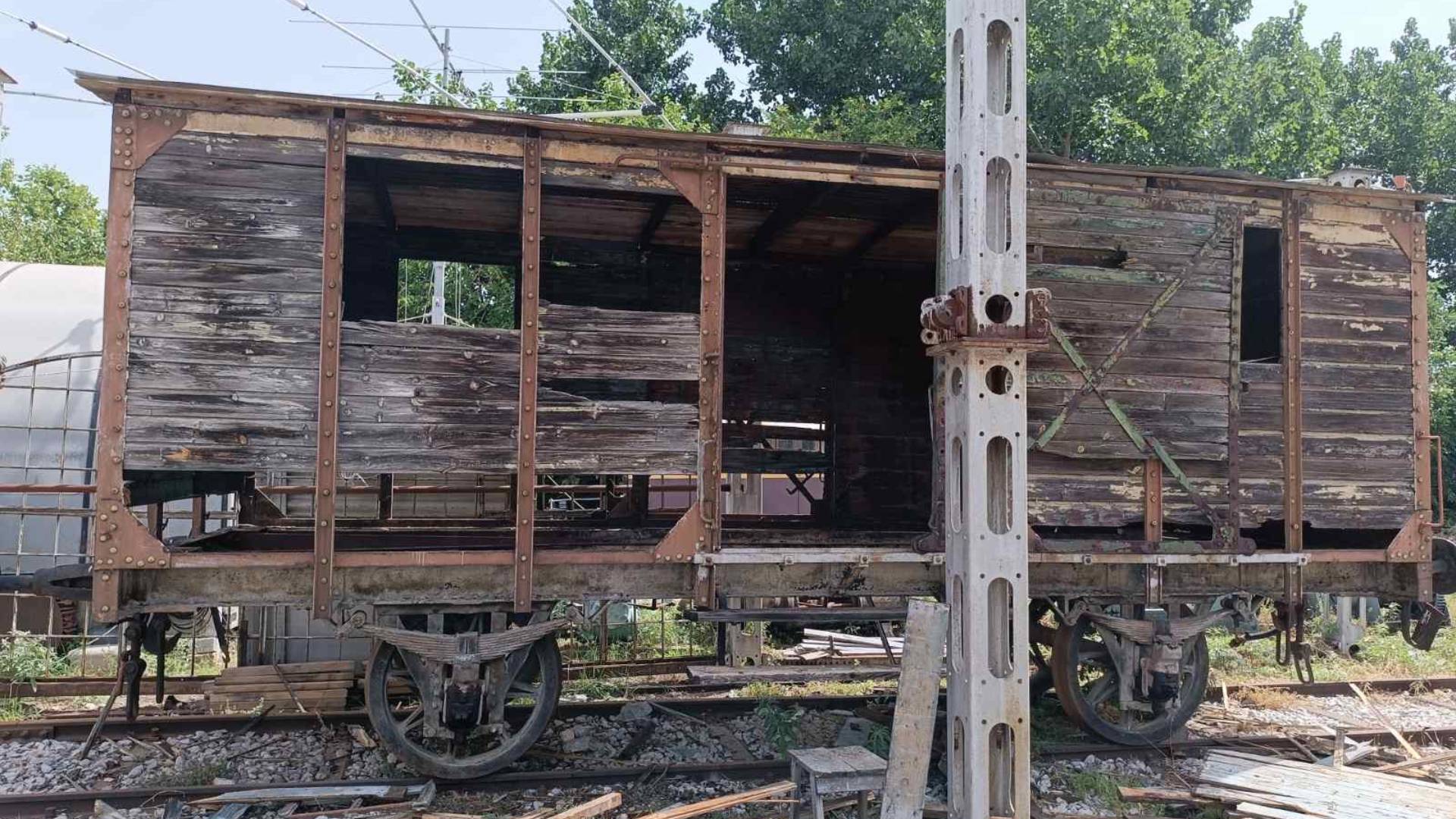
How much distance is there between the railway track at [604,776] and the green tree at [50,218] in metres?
26.8

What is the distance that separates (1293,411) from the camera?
274 inches

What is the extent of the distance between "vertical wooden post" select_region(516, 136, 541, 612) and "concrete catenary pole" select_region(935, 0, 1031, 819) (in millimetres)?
2628

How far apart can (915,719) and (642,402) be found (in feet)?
9.69

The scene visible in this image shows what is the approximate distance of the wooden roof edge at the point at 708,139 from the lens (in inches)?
212

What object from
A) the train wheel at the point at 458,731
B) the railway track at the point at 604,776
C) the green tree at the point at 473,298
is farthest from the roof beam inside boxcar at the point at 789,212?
the green tree at the point at 473,298

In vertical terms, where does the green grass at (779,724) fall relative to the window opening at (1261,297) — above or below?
below

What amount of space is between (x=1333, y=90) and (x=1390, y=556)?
21.7 metres

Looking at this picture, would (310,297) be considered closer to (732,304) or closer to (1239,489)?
(732,304)

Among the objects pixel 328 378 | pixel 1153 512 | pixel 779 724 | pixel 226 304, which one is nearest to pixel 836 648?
pixel 779 724

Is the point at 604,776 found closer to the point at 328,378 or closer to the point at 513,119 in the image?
the point at 328,378

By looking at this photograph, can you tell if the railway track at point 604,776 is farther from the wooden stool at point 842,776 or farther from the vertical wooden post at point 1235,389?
the vertical wooden post at point 1235,389

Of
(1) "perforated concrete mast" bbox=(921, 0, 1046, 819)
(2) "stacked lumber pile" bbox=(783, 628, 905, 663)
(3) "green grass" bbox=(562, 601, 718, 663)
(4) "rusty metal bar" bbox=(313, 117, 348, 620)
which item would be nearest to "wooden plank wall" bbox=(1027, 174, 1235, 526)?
(1) "perforated concrete mast" bbox=(921, 0, 1046, 819)

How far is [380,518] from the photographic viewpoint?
9.00 metres

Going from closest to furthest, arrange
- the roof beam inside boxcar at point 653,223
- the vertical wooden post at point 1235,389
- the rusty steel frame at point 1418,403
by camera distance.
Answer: the vertical wooden post at point 1235,389, the rusty steel frame at point 1418,403, the roof beam inside boxcar at point 653,223
